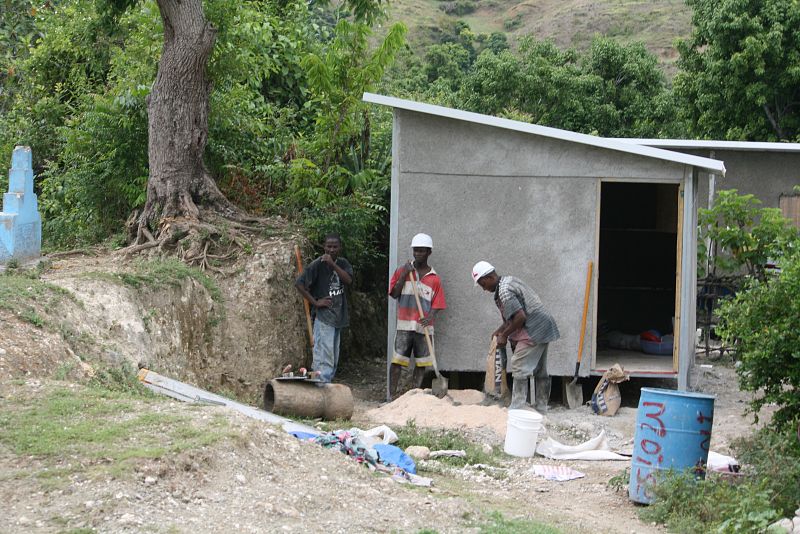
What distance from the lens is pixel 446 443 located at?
31.4 ft

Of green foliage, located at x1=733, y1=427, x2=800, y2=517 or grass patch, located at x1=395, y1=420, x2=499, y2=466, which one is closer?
green foliage, located at x1=733, y1=427, x2=800, y2=517

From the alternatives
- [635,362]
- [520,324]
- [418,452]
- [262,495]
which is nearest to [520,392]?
[520,324]

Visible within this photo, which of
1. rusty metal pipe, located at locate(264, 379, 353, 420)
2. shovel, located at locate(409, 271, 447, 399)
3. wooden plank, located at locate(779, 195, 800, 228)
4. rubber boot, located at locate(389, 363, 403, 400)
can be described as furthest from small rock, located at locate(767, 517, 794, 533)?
wooden plank, located at locate(779, 195, 800, 228)

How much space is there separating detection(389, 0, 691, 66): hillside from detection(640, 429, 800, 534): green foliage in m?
41.5

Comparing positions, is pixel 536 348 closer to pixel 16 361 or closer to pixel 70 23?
pixel 16 361

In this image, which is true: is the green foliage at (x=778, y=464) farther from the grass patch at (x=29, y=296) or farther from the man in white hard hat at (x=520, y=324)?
the grass patch at (x=29, y=296)

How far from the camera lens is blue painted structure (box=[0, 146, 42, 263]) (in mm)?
12328

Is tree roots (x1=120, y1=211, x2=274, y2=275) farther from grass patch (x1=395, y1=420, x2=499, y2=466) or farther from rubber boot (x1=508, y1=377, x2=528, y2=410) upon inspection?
rubber boot (x1=508, y1=377, x2=528, y2=410)

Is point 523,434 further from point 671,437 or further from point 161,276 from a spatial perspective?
point 161,276

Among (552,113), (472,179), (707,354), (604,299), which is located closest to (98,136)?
(472,179)

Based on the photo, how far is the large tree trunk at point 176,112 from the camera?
1295 cm

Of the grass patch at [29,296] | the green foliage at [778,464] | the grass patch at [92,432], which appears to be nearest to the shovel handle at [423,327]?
the grass patch at [29,296]

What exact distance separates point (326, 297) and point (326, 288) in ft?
0.37

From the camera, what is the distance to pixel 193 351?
35.7 ft
